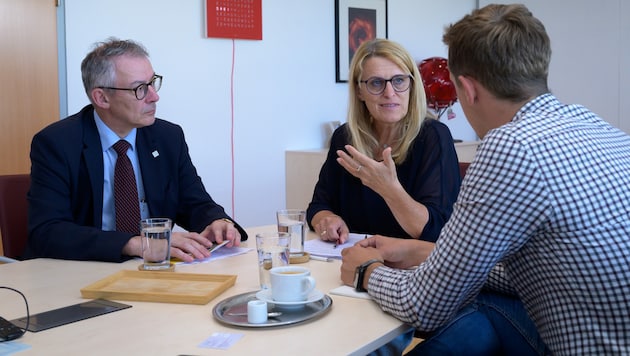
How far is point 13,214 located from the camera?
7.41 ft

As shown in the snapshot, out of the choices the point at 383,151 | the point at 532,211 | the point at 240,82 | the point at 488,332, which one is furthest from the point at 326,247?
the point at 240,82

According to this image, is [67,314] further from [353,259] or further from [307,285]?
[353,259]

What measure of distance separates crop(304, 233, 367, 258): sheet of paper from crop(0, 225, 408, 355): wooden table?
0.80ft

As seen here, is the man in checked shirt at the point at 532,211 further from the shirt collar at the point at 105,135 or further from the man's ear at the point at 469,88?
the shirt collar at the point at 105,135

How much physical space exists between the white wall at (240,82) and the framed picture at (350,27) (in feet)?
0.16

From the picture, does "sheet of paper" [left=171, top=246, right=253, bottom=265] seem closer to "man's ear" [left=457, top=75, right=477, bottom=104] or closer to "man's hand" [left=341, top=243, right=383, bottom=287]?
"man's hand" [left=341, top=243, right=383, bottom=287]

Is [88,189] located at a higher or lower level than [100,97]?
lower

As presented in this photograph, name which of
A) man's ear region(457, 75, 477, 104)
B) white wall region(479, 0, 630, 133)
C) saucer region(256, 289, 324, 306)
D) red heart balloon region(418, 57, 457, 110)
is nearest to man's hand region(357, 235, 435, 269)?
saucer region(256, 289, 324, 306)

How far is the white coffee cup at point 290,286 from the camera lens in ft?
4.41

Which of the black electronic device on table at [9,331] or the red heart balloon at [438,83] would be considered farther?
the red heart balloon at [438,83]

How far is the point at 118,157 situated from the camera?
226 centimetres

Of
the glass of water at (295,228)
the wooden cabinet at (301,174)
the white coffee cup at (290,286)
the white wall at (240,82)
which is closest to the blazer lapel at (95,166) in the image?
the glass of water at (295,228)

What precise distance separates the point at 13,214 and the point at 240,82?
1.95m

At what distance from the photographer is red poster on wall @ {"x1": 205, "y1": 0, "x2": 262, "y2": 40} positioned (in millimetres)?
3779
